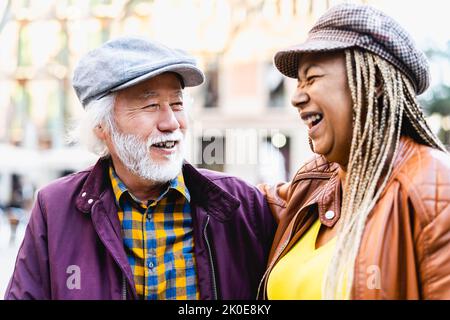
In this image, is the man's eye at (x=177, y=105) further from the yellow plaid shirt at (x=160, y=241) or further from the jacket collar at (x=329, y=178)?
the jacket collar at (x=329, y=178)

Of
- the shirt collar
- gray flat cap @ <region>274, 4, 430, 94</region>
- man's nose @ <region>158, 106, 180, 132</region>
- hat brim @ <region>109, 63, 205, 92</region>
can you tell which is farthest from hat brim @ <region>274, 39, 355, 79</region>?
the shirt collar

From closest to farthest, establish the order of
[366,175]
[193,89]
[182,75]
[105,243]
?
[366,175] → [105,243] → [182,75] → [193,89]

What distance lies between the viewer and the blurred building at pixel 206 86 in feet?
51.3

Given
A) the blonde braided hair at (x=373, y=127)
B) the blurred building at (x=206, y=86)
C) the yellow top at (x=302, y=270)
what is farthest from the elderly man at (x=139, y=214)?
the blurred building at (x=206, y=86)

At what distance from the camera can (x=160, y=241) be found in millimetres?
2318

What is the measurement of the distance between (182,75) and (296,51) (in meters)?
0.59

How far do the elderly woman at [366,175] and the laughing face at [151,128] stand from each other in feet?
1.58

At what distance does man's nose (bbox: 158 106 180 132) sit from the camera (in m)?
2.36

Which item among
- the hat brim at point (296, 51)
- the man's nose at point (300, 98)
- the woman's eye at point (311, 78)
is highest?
the hat brim at point (296, 51)

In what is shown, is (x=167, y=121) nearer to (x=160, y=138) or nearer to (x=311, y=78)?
(x=160, y=138)

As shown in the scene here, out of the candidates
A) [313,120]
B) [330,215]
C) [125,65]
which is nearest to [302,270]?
[330,215]

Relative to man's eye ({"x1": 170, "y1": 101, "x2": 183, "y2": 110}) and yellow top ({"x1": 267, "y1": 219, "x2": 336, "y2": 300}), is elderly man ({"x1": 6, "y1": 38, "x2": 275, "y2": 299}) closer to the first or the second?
man's eye ({"x1": 170, "y1": 101, "x2": 183, "y2": 110})
